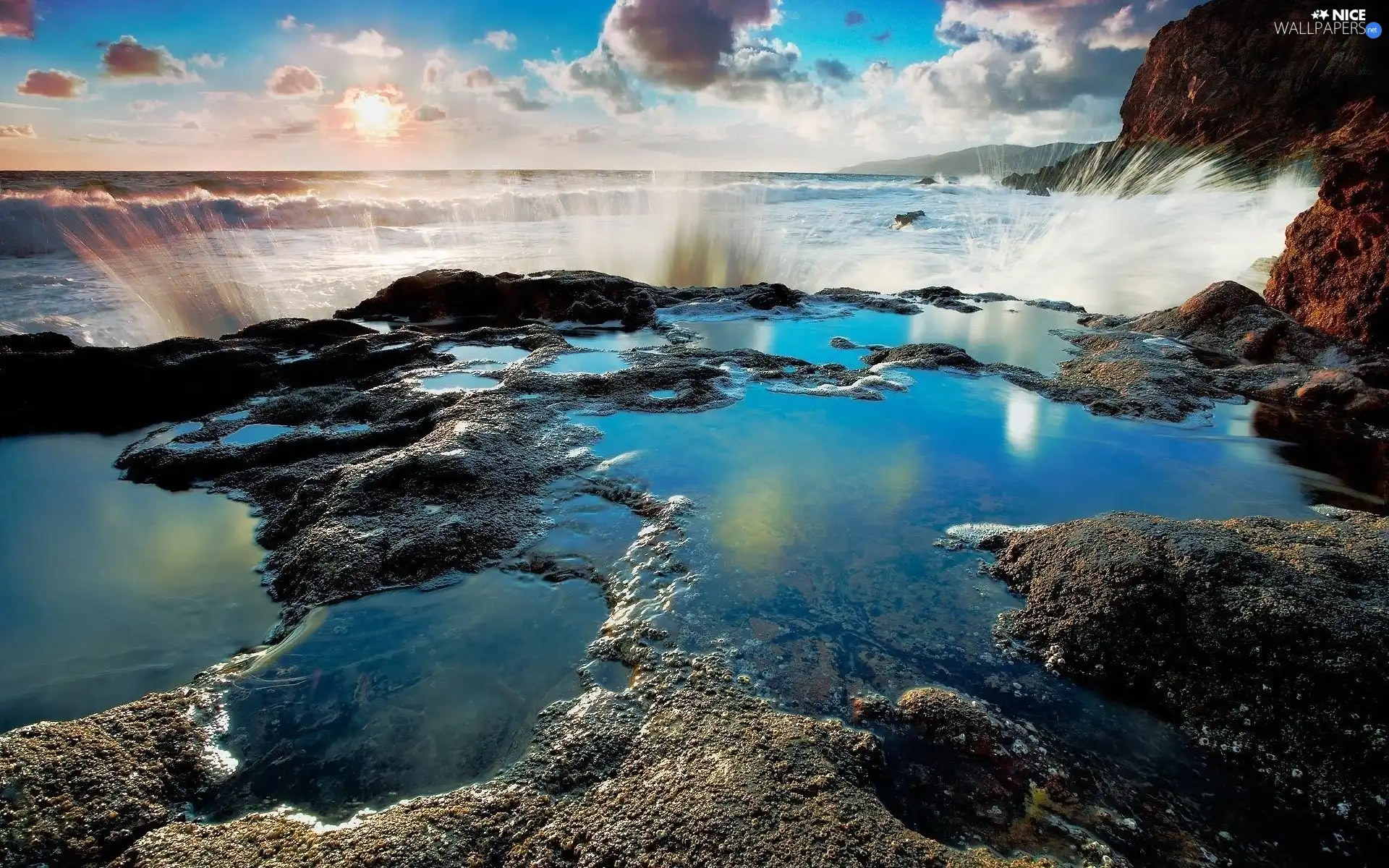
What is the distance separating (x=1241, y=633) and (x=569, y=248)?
16.1 m

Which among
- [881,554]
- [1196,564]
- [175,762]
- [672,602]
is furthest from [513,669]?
[1196,564]

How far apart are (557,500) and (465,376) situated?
2.66m

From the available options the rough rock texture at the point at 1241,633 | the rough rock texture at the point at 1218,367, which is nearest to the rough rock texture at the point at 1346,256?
the rough rock texture at the point at 1218,367

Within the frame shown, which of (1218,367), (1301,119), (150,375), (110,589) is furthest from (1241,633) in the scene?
(1301,119)

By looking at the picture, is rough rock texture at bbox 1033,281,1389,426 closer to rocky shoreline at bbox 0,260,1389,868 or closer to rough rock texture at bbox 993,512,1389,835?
rocky shoreline at bbox 0,260,1389,868

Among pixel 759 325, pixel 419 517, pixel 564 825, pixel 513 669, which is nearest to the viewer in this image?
pixel 564 825

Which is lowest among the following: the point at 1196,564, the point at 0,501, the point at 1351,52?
the point at 0,501

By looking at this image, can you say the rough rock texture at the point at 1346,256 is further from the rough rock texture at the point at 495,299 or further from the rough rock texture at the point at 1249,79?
the rough rock texture at the point at 1249,79

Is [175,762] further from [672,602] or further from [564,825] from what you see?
[672,602]

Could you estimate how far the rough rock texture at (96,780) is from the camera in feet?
5.12

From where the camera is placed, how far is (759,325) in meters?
8.18

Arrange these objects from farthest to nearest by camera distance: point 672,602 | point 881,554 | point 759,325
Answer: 1. point 759,325
2. point 881,554
3. point 672,602

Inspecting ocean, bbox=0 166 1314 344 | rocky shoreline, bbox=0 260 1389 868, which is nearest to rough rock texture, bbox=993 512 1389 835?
rocky shoreline, bbox=0 260 1389 868

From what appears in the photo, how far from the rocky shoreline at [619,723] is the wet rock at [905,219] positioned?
16296mm
